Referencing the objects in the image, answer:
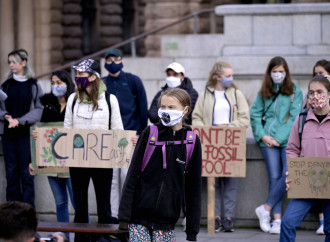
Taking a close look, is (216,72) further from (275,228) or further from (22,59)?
(22,59)

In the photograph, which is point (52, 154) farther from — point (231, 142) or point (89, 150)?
point (231, 142)

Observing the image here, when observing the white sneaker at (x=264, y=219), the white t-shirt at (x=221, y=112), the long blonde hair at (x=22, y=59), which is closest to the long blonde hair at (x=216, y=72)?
the white t-shirt at (x=221, y=112)

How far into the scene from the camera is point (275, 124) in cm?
1052

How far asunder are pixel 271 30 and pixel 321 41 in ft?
2.59

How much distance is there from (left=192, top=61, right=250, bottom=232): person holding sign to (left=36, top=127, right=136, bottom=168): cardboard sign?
146cm

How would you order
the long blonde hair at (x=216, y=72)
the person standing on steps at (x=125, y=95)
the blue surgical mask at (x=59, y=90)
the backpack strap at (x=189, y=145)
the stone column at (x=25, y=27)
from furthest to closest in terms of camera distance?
1. the stone column at (x=25, y=27)
2. the long blonde hair at (x=216, y=72)
3. the person standing on steps at (x=125, y=95)
4. the blue surgical mask at (x=59, y=90)
5. the backpack strap at (x=189, y=145)

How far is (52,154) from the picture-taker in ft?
31.2

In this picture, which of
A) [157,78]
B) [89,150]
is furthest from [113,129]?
[157,78]

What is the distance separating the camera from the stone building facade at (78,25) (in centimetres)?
2483

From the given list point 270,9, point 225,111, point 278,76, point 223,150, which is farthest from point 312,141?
point 270,9

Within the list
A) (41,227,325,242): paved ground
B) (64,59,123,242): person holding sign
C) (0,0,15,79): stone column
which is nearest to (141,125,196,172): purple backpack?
(64,59,123,242): person holding sign

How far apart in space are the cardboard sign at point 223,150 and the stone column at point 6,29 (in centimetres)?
1616

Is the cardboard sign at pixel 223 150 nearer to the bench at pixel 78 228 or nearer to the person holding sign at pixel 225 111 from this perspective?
the person holding sign at pixel 225 111

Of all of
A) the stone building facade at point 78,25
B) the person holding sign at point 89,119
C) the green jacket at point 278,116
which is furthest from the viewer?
the stone building facade at point 78,25
